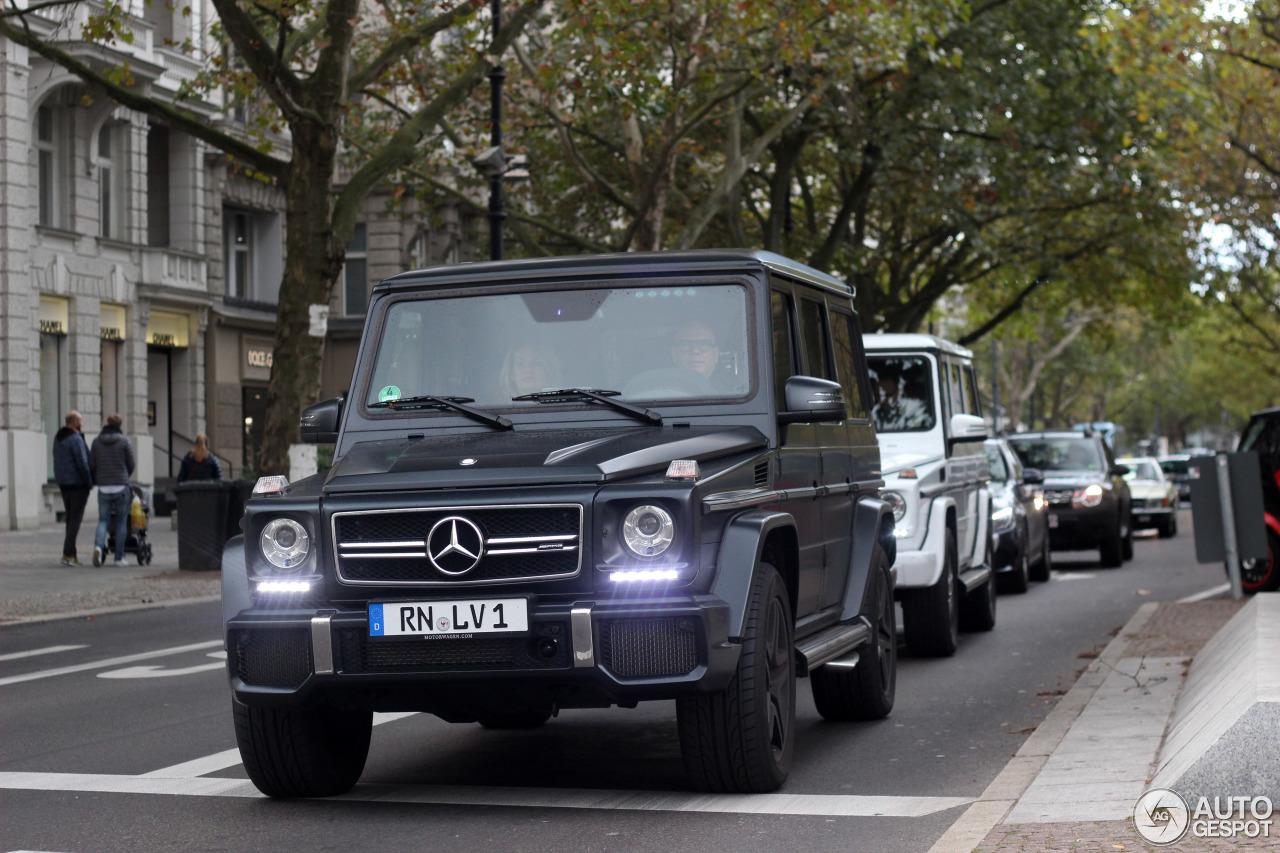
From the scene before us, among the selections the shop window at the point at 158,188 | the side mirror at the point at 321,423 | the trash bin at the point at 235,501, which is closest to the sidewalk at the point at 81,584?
the trash bin at the point at 235,501

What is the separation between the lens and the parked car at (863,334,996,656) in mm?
12031

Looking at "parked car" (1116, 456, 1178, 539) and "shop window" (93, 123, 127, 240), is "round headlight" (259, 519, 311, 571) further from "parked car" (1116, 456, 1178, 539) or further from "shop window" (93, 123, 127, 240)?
"parked car" (1116, 456, 1178, 539)

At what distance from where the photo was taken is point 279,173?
66.2 feet

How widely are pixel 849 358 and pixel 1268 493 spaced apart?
8352 mm

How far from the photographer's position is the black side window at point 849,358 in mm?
8961

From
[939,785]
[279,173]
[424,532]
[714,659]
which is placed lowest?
[939,785]

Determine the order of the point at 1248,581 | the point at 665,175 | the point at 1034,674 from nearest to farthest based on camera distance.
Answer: the point at 1034,674 < the point at 1248,581 < the point at 665,175

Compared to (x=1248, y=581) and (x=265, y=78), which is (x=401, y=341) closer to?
(x=1248, y=581)

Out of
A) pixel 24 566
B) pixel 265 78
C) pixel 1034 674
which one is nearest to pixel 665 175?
pixel 265 78

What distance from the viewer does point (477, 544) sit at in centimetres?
628

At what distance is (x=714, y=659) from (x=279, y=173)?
1511 centimetres

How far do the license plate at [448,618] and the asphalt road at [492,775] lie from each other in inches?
28.0

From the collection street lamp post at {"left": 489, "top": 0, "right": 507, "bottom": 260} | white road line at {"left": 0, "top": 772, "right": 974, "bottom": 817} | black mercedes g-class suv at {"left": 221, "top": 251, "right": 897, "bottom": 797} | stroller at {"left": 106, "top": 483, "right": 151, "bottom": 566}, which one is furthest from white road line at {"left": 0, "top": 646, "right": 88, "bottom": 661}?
street lamp post at {"left": 489, "top": 0, "right": 507, "bottom": 260}

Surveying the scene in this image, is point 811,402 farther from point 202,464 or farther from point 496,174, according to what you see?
point 202,464
